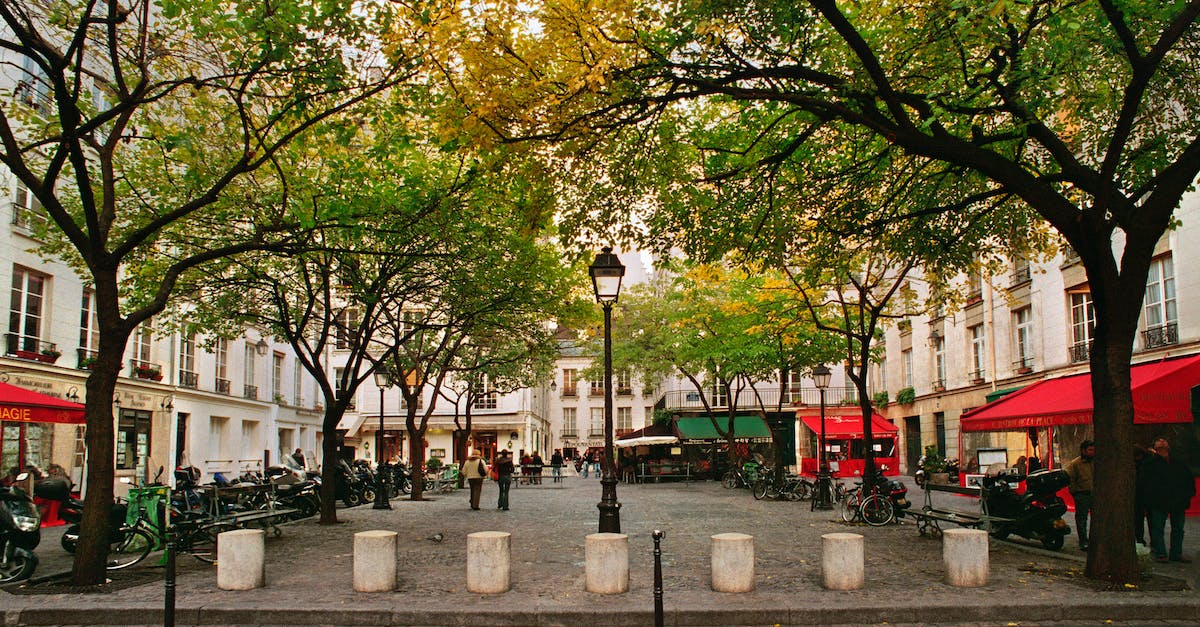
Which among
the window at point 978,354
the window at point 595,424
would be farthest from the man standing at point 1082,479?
the window at point 595,424

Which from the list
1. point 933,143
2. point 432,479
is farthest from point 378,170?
point 432,479

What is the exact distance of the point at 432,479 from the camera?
34469 millimetres

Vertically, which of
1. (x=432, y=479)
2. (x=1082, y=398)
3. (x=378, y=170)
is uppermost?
(x=378, y=170)

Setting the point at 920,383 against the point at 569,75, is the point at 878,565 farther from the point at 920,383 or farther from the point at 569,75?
the point at 920,383

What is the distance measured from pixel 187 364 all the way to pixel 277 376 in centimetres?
956

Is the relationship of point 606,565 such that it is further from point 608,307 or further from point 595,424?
point 595,424

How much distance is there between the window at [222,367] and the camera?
32312 millimetres

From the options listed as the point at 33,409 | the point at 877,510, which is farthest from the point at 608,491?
the point at 33,409

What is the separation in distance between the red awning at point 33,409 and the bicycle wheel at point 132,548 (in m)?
1.94

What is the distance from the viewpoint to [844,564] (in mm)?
9266

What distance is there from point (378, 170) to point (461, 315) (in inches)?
286

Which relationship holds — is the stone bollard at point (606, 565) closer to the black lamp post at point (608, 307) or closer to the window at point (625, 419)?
the black lamp post at point (608, 307)

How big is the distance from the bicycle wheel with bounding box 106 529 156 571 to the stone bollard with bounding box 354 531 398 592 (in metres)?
3.73

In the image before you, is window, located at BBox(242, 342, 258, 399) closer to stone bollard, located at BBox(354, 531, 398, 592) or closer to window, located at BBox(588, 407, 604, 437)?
stone bollard, located at BBox(354, 531, 398, 592)
